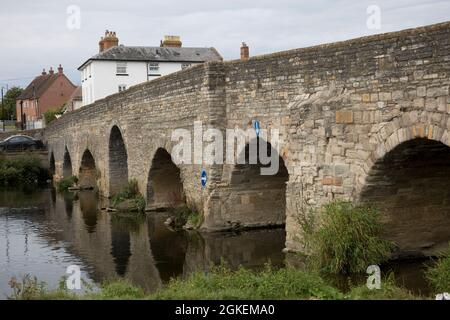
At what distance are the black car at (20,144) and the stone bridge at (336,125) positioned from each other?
92.3 ft

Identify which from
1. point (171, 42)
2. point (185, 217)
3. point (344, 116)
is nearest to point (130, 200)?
Result: point (185, 217)

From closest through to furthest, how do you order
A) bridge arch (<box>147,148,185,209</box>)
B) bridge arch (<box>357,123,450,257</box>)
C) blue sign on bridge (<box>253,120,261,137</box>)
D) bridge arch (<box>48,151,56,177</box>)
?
bridge arch (<box>357,123,450,257</box>)
blue sign on bridge (<box>253,120,261,137</box>)
bridge arch (<box>147,148,185,209</box>)
bridge arch (<box>48,151,56,177</box>)

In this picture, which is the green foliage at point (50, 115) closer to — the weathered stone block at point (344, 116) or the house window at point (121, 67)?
the house window at point (121, 67)

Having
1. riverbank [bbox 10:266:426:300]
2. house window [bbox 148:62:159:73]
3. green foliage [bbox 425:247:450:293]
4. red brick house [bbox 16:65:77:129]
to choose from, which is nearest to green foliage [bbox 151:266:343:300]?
riverbank [bbox 10:266:426:300]

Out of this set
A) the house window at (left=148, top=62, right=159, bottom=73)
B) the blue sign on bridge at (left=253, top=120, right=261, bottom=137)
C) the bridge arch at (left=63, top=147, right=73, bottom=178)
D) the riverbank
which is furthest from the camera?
the house window at (left=148, top=62, right=159, bottom=73)

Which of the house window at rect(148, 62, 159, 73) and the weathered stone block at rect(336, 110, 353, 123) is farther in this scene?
the house window at rect(148, 62, 159, 73)

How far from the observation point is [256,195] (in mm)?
16141

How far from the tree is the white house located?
43832 millimetres

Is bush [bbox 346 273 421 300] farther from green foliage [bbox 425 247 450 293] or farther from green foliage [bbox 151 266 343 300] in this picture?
green foliage [bbox 425 247 450 293]

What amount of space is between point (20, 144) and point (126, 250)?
108 ft

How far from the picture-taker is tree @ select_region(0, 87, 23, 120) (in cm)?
8262

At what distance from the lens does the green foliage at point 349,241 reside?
1045cm
